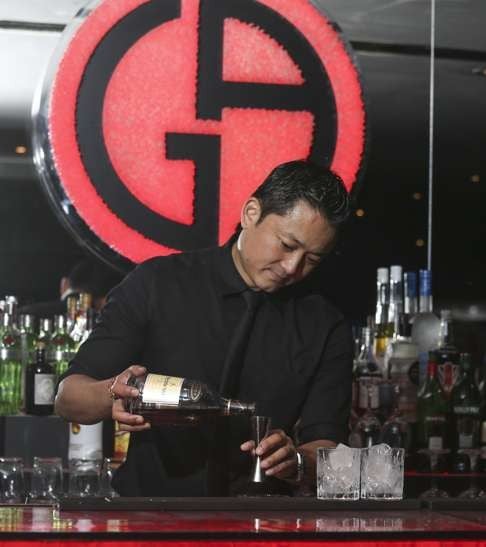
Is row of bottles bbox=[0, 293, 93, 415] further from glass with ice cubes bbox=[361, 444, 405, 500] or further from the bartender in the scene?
glass with ice cubes bbox=[361, 444, 405, 500]

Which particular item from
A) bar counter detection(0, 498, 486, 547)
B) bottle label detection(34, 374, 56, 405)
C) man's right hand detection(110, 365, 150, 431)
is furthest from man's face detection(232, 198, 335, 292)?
bottle label detection(34, 374, 56, 405)

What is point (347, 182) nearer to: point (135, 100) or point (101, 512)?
point (135, 100)

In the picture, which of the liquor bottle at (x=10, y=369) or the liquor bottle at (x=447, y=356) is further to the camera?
the liquor bottle at (x=447, y=356)

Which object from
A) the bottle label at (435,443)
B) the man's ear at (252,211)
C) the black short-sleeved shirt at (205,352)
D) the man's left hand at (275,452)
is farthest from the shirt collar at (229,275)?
the bottle label at (435,443)

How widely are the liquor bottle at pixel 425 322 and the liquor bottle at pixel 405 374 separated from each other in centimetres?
5

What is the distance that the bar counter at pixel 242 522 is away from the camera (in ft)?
5.65

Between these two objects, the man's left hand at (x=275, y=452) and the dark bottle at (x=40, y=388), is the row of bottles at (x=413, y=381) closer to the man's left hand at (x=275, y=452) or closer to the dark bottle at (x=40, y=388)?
the dark bottle at (x=40, y=388)

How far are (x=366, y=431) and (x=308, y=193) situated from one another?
1442mm

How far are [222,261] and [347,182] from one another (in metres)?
1.44

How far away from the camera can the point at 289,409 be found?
9.43ft

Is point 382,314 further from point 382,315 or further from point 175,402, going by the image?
point 175,402

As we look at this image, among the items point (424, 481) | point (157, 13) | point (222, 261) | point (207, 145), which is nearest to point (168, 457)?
point (222, 261)

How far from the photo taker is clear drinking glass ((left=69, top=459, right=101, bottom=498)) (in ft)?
11.3

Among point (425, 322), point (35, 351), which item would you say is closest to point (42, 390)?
point (35, 351)
